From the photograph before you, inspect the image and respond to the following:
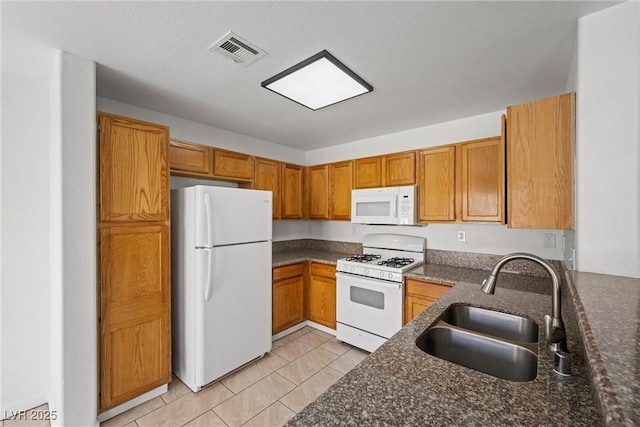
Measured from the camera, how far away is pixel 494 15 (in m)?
1.34

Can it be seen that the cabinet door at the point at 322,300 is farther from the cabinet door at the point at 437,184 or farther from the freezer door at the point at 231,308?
the cabinet door at the point at 437,184

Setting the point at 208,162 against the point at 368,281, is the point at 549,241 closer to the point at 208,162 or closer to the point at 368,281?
the point at 368,281

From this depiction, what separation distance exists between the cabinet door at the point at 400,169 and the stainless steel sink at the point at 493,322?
1.60 meters

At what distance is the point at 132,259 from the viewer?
6.51ft

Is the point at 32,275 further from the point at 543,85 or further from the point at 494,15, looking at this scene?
the point at 543,85

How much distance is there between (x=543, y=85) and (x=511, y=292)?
5.25ft

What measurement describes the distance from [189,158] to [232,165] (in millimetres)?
469

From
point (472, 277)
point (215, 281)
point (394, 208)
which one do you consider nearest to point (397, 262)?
point (394, 208)

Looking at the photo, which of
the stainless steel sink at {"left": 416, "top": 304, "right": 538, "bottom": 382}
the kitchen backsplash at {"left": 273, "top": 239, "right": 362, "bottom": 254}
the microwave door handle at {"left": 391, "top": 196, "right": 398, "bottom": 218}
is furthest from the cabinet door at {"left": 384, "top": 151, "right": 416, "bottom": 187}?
the stainless steel sink at {"left": 416, "top": 304, "right": 538, "bottom": 382}

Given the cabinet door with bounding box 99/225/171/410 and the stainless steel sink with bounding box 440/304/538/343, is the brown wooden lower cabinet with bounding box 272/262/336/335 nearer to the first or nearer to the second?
the cabinet door with bounding box 99/225/171/410

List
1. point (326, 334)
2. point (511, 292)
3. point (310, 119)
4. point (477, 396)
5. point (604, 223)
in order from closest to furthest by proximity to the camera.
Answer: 1. point (477, 396)
2. point (604, 223)
3. point (511, 292)
4. point (310, 119)
5. point (326, 334)

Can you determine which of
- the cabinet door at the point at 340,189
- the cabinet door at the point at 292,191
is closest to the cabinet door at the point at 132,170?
the cabinet door at the point at 292,191

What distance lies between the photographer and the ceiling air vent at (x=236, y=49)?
Result: 4.97ft

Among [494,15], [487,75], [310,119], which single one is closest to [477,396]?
[494,15]
